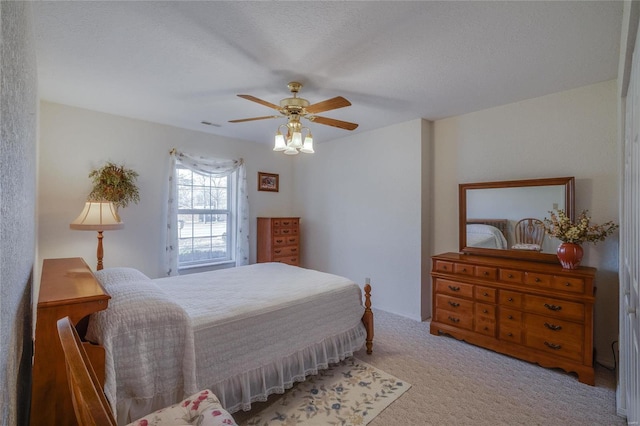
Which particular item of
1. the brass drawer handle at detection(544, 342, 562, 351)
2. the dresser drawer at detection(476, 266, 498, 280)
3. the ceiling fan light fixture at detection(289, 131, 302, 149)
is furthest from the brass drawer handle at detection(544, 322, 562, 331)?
the ceiling fan light fixture at detection(289, 131, 302, 149)

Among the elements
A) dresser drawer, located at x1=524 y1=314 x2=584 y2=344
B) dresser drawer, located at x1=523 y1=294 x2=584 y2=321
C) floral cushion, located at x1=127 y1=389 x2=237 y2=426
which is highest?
dresser drawer, located at x1=523 y1=294 x2=584 y2=321

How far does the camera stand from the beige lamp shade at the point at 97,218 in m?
2.84

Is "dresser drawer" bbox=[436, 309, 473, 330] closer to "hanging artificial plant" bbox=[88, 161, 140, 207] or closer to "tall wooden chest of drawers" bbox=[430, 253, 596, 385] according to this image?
"tall wooden chest of drawers" bbox=[430, 253, 596, 385]

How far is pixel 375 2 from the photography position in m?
1.61

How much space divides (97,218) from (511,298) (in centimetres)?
398

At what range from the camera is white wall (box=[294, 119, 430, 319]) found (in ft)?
12.0

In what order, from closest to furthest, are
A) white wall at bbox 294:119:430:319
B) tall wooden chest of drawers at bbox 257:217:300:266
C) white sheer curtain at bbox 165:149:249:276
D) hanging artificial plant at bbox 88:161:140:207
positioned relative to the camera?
hanging artificial plant at bbox 88:161:140:207
white wall at bbox 294:119:430:319
white sheer curtain at bbox 165:149:249:276
tall wooden chest of drawers at bbox 257:217:300:266

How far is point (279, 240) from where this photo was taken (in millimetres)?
4578

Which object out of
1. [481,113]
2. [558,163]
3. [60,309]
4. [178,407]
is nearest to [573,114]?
[558,163]

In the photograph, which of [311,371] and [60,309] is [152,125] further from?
[311,371]

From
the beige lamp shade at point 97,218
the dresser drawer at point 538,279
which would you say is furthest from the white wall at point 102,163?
the dresser drawer at point 538,279

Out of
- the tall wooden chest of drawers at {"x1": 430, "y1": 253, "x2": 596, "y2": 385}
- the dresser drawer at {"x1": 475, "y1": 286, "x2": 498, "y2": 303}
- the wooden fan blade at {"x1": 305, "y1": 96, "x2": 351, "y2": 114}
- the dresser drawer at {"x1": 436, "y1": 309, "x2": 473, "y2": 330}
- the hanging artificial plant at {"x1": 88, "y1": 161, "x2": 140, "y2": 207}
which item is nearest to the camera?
the wooden fan blade at {"x1": 305, "y1": 96, "x2": 351, "y2": 114}

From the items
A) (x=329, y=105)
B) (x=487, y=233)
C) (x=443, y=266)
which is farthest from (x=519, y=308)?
(x=329, y=105)

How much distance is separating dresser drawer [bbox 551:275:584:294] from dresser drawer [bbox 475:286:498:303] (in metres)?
0.46
